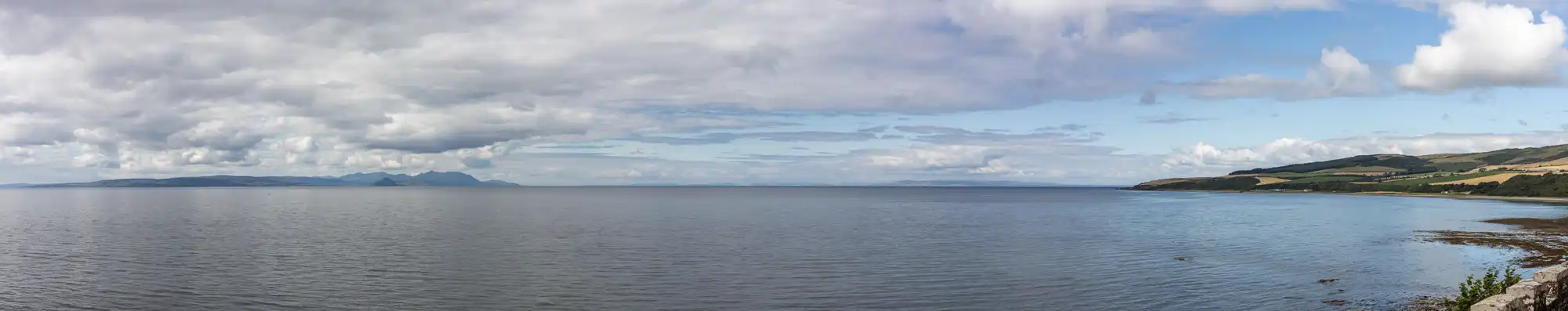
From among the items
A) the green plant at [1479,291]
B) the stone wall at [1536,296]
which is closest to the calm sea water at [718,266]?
the green plant at [1479,291]

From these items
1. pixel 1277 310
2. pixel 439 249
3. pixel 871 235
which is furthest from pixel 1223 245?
pixel 439 249

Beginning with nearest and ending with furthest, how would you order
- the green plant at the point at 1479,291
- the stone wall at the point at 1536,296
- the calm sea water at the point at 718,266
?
the stone wall at the point at 1536,296 < the green plant at the point at 1479,291 < the calm sea water at the point at 718,266

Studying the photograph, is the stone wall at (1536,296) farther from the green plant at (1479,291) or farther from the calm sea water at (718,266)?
the calm sea water at (718,266)

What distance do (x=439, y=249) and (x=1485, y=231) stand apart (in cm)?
9575

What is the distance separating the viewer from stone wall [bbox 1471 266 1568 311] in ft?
73.7

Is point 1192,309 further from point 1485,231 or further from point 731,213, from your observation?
point 731,213

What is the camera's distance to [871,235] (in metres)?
87.4

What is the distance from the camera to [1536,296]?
23969 millimetres

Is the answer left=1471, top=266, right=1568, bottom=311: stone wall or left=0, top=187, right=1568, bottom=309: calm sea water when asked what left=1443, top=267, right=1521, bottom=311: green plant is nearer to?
left=1471, top=266, right=1568, bottom=311: stone wall

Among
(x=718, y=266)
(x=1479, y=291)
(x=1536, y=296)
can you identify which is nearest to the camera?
(x=1536, y=296)

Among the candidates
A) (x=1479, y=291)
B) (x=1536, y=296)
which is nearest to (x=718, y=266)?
(x=1479, y=291)

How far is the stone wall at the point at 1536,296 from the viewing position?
73.7ft

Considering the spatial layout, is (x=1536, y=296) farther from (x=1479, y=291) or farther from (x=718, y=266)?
(x=718, y=266)

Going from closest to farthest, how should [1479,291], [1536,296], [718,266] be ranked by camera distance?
[1536,296] < [1479,291] < [718,266]
